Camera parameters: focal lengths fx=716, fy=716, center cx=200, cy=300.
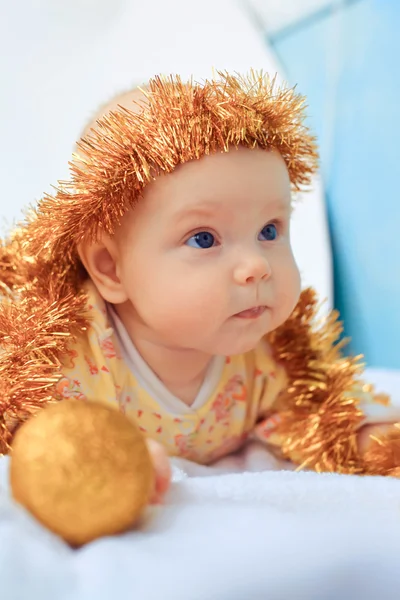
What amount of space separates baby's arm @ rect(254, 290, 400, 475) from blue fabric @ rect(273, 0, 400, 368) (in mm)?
360

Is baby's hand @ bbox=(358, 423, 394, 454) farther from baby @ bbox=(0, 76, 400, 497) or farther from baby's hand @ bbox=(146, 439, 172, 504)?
baby's hand @ bbox=(146, 439, 172, 504)

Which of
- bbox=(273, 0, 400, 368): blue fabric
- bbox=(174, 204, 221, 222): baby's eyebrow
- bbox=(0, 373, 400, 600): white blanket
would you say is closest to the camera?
bbox=(0, 373, 400, 600): white blanket

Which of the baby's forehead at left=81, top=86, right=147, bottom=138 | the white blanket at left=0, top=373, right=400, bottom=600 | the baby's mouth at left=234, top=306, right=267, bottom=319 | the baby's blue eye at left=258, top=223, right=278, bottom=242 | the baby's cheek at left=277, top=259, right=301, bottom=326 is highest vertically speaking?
the baby's forehead at left=81, top=86, right=147, bottom=138

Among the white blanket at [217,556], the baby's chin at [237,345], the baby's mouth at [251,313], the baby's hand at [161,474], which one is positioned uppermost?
the baby's mouth at [251,313]

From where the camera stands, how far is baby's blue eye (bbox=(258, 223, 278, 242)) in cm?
75

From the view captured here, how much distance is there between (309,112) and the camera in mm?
1412

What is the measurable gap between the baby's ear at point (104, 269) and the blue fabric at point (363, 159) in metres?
0.63

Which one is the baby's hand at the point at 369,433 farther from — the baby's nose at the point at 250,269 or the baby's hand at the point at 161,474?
the baby's hand at the point at 161,474

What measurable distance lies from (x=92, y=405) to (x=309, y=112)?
43.2 inches

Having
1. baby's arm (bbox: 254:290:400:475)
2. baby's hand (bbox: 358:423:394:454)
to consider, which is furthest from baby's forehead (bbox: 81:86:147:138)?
baby's hand (bbox: 358:423:394:454)

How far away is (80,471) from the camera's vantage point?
416mm

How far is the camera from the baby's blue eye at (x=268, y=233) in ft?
2.46

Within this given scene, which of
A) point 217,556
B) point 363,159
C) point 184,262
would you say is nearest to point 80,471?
point 217,556

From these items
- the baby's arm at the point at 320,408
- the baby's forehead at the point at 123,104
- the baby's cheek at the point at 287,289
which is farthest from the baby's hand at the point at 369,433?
the baby's forehead at the point at 123,104
